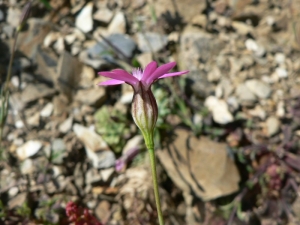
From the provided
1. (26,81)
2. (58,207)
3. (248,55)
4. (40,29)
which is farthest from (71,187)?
(248,55)

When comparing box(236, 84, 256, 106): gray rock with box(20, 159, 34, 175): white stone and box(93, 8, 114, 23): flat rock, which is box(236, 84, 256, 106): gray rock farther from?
box(20, 159, 34, 175): white stone

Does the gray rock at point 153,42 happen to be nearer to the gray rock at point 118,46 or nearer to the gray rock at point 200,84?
the gray rock at point 118,46

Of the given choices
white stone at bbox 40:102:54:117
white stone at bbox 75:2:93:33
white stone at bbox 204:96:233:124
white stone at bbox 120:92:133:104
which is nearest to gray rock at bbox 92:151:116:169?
white stone at bbox 120:92:133:104

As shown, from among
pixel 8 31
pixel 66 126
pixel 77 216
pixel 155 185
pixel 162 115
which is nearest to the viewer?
pixel 155 185

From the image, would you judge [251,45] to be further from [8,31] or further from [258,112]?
[8,31]

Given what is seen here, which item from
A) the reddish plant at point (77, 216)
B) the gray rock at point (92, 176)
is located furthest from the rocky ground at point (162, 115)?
the reddish plant at point (77, 216)

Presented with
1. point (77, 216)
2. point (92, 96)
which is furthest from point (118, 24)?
point (77, 216)
